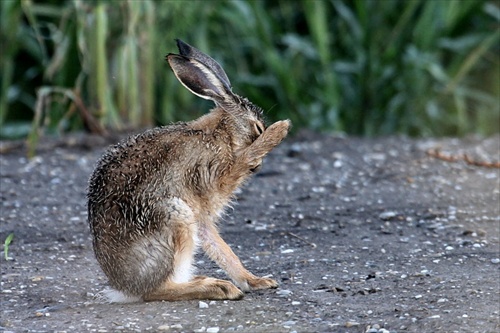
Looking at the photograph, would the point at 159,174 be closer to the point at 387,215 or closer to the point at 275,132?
the point at 275,132

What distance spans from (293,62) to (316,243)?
3.82 meters

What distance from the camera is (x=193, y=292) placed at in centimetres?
478

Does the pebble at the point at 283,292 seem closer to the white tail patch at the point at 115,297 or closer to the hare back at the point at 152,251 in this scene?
the hare back at the point at 152,251

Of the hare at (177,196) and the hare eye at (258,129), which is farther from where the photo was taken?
the hare eye at (258,129)

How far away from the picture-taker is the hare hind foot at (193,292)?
4781 millimetres

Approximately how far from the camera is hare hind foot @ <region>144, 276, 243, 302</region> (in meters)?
4.78

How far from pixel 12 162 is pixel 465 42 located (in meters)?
3.97

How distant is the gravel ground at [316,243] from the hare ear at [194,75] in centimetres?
97

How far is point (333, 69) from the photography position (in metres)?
9.04

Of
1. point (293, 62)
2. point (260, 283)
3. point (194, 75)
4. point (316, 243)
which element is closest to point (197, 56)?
point (194, 75)

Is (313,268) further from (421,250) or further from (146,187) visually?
(146,187)

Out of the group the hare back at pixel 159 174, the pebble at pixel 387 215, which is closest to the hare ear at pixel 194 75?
the hare back at pixel 159 174

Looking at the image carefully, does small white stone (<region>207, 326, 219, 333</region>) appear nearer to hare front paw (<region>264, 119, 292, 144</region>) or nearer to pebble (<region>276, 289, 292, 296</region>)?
pebble (<region>276, 289, 292, 296</region>)

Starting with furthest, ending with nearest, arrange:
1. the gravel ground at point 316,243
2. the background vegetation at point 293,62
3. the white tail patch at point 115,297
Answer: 1. the background vegetation at point 293,62
2. the white tail patch at point 115,297
3. the gravel ground at point 316,243
